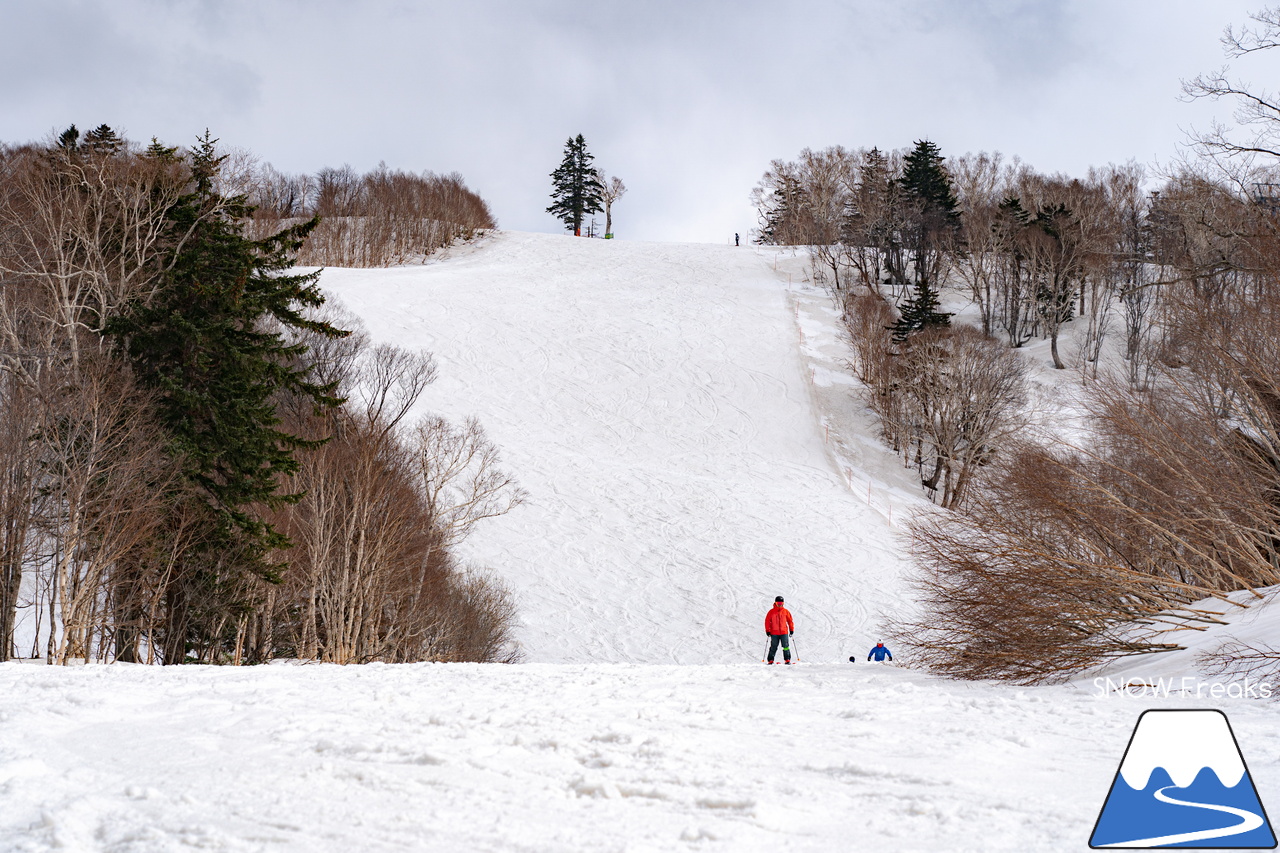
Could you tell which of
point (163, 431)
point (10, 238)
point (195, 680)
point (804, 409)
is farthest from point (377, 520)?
point (804, 409)

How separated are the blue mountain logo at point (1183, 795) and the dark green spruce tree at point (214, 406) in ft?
56.8

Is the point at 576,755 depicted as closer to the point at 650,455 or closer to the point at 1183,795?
the point at 1183,795

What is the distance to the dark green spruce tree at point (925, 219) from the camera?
2474 inches

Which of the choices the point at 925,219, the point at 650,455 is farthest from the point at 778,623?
the point at 925,219

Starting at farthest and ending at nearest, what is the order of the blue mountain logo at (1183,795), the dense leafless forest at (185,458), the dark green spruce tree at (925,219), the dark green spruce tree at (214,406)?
the dark green spruce tree at (925,219) < the dark green spruce tree at (214,406) < the dense leafless forest at (185,458) < the blue mountain logo at (1183,795)

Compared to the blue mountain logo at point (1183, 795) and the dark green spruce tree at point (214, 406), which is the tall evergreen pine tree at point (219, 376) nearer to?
the dark green spruce tree at point (214, 406)

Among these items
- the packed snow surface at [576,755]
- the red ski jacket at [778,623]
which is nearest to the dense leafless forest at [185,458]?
the packed snow surface at [576,755]

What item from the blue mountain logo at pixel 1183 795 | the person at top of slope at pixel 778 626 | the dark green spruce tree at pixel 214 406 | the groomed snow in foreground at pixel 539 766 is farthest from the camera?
the dark green spruce tree at pixel 214 406

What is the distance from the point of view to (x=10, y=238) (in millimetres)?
22953

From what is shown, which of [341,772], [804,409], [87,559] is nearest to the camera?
[341,772]

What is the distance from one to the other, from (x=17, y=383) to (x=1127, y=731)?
18963 millimetres

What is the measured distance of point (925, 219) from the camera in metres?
63.6

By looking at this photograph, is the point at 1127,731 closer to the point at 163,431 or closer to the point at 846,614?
the point at 163,431

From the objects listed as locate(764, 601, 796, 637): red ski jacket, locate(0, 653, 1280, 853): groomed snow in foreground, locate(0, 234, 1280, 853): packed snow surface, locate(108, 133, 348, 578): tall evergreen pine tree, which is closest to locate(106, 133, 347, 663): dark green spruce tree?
locate(108, 133, 348, 578): tall evergreen pine tree
